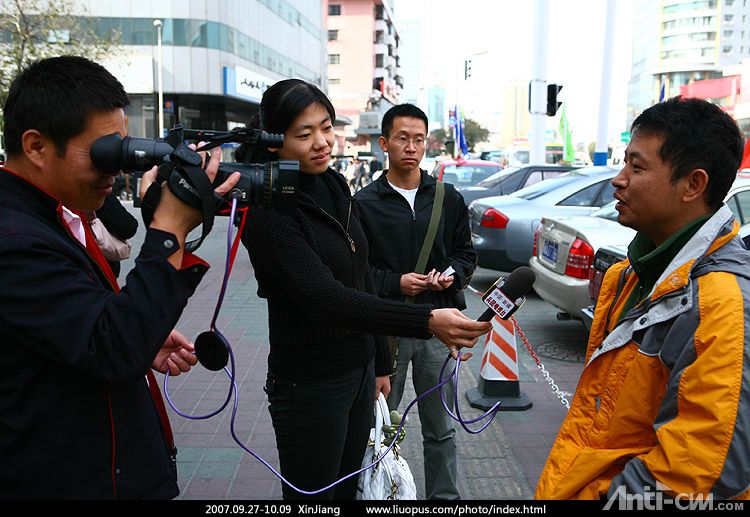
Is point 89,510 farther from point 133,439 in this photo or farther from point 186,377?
point 186,377

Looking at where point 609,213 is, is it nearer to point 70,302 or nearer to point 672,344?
point 672,344

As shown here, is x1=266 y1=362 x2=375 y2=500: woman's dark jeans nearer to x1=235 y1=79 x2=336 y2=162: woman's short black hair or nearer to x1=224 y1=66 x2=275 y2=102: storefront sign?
x1=235 y1=79 x2=336 y2=162: woman's short black hair

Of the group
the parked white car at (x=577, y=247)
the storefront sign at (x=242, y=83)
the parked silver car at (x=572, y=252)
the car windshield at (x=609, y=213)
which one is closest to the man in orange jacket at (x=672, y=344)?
the parked white car at (x=577, y=247)

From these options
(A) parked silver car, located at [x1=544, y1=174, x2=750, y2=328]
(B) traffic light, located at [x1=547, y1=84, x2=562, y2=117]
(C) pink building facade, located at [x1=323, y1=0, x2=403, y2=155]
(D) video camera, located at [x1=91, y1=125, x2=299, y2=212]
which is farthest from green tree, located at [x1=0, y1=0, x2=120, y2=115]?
(C) pink building facade, located at [x1=323, y1=0, x2=403, y2=155]

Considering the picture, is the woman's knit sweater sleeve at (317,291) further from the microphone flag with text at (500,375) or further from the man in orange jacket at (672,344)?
the microphone flag with text at (500,375)

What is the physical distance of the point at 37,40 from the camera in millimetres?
21250

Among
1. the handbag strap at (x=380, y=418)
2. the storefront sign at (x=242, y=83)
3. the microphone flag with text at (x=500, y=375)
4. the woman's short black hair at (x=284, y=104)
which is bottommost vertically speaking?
the microphone flag with text at (x=500, y=375)

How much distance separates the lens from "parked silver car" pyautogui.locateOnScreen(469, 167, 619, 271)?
8836 mm

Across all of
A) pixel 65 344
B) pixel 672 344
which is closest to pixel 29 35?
pixel 65 344

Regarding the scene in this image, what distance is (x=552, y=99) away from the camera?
1488 centimetres

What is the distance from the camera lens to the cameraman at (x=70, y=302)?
1.42m

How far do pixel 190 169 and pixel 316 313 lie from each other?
82 cm

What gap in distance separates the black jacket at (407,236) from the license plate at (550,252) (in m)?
3.48

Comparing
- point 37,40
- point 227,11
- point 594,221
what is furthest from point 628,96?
point 594,221
